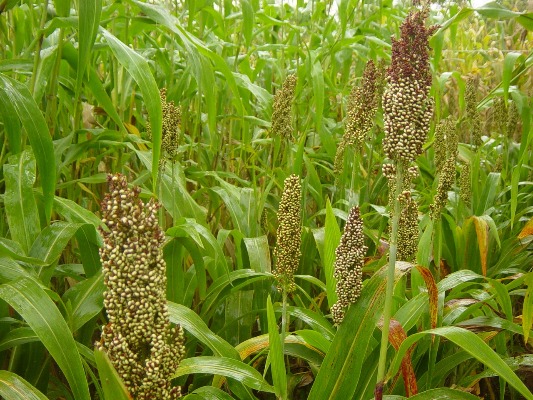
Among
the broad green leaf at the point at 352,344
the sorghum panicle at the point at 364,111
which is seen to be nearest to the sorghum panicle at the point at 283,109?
the sorghum panicle at the point at 364,111

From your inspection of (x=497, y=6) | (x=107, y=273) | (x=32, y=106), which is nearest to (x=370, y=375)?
(x=107, y=273)

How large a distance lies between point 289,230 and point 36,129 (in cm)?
81

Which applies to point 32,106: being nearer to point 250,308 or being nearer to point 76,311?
point 76,311

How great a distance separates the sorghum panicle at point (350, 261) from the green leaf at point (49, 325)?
643mm

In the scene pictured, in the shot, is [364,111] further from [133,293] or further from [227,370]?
[133,293]

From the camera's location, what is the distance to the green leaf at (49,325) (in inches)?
64.0

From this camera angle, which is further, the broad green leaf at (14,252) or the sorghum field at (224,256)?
the broad green leaf at (14,252)

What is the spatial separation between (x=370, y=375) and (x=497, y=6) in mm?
1398

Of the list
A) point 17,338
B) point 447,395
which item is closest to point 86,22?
point 17,338

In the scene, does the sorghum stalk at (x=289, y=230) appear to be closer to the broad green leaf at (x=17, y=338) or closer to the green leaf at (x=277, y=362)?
the green leaf at (x=277, y=362)

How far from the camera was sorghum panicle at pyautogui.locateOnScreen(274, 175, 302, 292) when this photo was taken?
1.72 m

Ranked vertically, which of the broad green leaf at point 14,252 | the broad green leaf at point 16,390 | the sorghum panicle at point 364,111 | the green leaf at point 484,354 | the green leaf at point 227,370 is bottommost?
the broad green leaf at point 16,390

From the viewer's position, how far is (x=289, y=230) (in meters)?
1.74

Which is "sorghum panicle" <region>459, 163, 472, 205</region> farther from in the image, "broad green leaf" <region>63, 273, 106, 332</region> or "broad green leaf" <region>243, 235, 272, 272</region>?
"broad green leaf" <region>63, 273, 106, 332</region>
